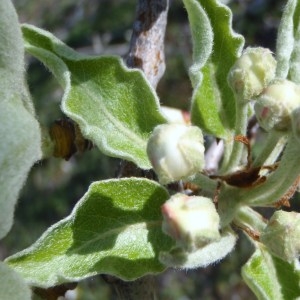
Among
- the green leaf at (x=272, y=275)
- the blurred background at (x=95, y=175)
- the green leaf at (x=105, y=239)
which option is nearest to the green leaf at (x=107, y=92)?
the green leaf at (x=105, y=239)

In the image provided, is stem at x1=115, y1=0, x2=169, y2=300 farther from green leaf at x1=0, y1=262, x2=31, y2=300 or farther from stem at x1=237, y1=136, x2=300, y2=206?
green leaf at x1=0, y1=262, x2=31, y2=300

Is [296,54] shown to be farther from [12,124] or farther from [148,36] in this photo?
[12,124]

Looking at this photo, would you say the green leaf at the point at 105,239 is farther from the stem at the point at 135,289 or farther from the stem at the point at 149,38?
the stem at the point at 149,38

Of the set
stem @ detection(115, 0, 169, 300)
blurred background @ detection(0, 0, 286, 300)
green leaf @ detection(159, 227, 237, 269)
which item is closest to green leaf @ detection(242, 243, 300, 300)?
green leaf @ detection(159, 227, 237, 269)

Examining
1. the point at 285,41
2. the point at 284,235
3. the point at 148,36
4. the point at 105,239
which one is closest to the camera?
the point at 284,235

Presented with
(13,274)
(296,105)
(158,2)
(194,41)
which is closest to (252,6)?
(158,2)

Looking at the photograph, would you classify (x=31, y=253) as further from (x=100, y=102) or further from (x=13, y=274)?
(x=100, y=102)

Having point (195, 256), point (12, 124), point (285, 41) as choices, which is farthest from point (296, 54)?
point (12, 124)
